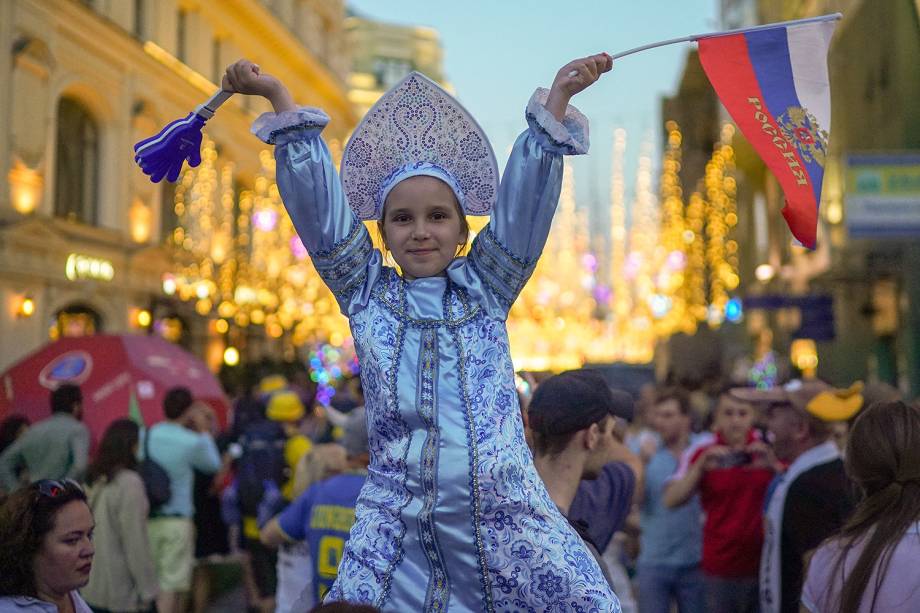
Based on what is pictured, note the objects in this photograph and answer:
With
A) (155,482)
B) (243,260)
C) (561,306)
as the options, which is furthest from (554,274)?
(155,482)

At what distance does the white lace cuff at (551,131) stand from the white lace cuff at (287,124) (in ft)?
1.66

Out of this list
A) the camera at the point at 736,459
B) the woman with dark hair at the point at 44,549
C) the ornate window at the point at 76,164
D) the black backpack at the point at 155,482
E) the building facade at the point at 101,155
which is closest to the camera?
the woman with dark hair at the point at 44,549

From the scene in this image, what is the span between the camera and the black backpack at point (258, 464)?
30.0 ft

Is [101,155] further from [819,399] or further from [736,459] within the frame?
[819,399]

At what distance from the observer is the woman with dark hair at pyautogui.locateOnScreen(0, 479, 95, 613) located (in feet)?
11.0

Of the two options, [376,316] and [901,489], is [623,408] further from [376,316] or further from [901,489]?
[376,316]

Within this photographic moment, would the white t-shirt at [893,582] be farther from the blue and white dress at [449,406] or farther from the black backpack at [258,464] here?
the black backpack at [258,464]

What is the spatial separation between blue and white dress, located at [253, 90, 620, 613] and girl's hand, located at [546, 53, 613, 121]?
1.3 inches

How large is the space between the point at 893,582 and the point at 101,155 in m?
22.9

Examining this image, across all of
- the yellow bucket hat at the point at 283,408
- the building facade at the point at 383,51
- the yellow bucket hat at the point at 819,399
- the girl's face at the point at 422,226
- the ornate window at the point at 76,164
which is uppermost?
the building facade at the point at 383,51

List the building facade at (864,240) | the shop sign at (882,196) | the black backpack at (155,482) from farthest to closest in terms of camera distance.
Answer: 1. the building facade at (864,240)
2. the shop sign at (882,196)
3. the black backpack at (155,482)

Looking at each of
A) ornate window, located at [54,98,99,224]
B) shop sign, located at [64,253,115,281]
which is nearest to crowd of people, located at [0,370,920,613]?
shop sign, located at [64,253,115,281]

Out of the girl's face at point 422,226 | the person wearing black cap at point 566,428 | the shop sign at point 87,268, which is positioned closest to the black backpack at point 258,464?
the person wearing black cap at point 566,428

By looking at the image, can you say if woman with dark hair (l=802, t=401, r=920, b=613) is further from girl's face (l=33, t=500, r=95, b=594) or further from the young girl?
girl's face (l=33, t=500, r=95, b=594)
